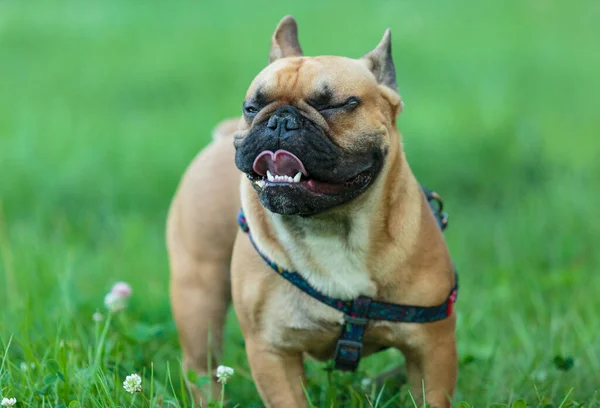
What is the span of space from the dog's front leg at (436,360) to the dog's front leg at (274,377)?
0.48 metres

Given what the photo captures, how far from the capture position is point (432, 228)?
402cm

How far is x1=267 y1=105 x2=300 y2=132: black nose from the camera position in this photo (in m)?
3.55

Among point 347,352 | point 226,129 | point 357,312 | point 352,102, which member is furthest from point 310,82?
point 226,129

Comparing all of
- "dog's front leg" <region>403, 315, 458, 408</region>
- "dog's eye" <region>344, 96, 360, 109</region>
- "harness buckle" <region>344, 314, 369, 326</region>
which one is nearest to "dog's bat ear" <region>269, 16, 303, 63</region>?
"dog's eye" <region>344, 96, 360, 109</region>

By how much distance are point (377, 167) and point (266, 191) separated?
445 mm

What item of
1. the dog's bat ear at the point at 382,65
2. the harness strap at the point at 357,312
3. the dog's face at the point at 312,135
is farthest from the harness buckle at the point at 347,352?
the dog's bat ear at the point at 382,65

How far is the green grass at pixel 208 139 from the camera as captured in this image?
4590 millimetres

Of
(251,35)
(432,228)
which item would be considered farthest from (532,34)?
(432,228)

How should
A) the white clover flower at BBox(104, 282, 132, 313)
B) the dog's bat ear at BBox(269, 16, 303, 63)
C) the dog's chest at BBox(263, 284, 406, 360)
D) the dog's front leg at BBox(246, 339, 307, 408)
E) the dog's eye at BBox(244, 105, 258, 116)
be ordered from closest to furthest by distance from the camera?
the dog's eye at BBox(244, 105, 258, 116) < the dog's chest at BBox(263, 284, 406, 360) < the dog's front leg at BBox(246, 339, 307, 408) < the dog's bat ear at BBox(269, 16, 303, 63) < the white clover flower at BBox(104, 282, 132, 313)

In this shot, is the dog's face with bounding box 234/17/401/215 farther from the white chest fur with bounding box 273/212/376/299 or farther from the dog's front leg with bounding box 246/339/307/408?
the dog's front leg with bounding box 246/339/307/408

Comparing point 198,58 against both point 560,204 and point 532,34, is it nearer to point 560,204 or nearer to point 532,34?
point 532,34

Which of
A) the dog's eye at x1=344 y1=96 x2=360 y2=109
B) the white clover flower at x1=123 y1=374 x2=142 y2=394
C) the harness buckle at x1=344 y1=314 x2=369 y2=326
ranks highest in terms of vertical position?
the dog's eye at x1=344 y1=96 x2=360 y2=109

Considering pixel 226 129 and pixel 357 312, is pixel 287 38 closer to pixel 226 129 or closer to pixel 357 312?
pixel 226 129

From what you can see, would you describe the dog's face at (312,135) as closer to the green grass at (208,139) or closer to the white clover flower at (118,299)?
the green grass at (208,139)
